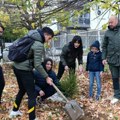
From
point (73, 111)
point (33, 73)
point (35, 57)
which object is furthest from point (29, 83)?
point (73, 111)

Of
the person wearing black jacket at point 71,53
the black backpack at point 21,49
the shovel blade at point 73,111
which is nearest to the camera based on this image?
the black backpack at point 21,49

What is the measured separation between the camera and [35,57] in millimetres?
5188

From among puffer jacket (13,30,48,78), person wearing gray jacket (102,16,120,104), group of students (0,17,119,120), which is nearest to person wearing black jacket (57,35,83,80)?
group of students (0,17,119,120)

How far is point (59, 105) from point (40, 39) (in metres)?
2.13

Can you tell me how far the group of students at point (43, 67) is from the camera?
532 centimetres

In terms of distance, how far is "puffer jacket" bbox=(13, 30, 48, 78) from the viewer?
5191mm

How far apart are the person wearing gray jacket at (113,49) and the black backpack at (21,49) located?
210cm

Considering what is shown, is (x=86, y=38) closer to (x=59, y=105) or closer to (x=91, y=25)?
(x=59, y=105)

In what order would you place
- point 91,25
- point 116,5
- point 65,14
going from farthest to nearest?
1. point 91,25
2. point 65,14
3. point 116,5

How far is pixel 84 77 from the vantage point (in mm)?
9969

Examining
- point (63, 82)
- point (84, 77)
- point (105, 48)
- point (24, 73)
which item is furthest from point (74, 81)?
point (84, 77)

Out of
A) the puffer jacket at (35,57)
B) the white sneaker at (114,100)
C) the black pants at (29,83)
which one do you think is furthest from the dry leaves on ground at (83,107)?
the puffer jacket at (35,57)

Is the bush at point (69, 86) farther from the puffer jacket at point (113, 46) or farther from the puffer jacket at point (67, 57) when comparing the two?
the puffer jacket at point (113, 46)

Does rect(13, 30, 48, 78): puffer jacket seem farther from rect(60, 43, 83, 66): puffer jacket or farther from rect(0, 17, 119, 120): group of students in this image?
rect(60, 43, 83, 66): puffer jacket
